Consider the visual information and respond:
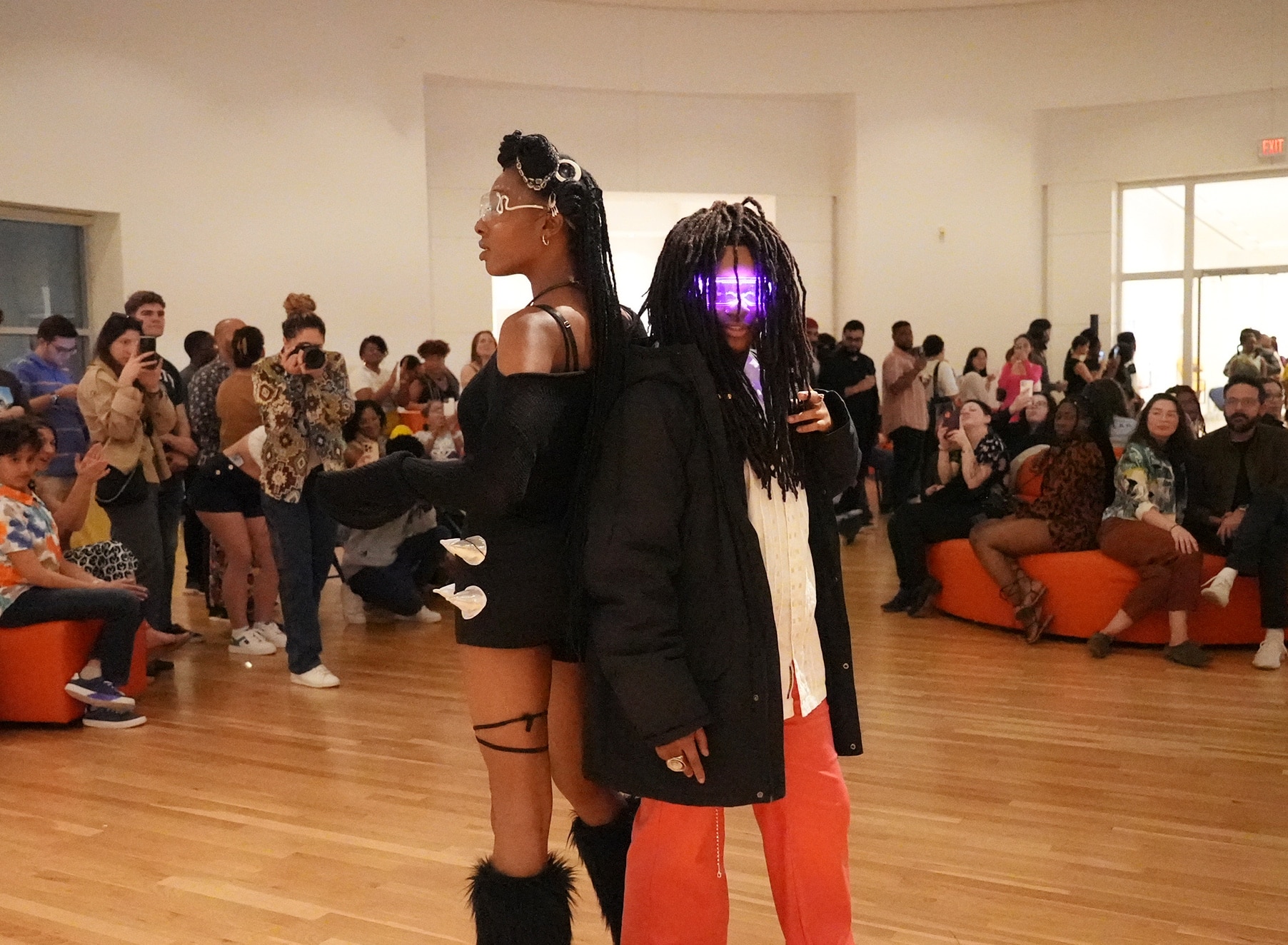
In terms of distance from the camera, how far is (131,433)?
17.6ft

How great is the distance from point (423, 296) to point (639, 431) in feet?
36.4

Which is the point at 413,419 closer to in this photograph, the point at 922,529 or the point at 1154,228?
the point at 922,529

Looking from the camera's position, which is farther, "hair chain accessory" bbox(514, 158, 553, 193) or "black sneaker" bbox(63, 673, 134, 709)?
"black sneaker" bbox(63, 673, 134, 709)

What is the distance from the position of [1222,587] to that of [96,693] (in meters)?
4.68

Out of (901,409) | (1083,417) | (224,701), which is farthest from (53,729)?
(901,409)

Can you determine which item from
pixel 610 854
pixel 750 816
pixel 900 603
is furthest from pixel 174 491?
pixel 610 854

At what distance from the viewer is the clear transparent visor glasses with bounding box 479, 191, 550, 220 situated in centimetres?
214

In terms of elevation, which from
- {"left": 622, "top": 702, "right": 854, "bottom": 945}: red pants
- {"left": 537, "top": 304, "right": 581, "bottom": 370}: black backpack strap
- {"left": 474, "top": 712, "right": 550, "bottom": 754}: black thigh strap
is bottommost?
{"left": 622, "top": 702, "right": 854, "bottom": 945}: red pants

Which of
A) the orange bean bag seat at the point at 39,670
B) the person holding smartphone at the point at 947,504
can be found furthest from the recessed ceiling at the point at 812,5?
the orange bean bag seat at the point at 39,670

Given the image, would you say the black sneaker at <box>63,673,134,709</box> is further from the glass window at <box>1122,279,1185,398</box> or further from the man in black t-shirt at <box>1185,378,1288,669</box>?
the glass window at <box>1122,279,1185,398</box>

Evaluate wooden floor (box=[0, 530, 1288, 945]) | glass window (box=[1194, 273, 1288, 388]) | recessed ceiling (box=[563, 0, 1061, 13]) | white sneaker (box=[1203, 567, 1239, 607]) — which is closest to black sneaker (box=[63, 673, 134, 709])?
wooden floor (box=[0, 530, 1288, 945])

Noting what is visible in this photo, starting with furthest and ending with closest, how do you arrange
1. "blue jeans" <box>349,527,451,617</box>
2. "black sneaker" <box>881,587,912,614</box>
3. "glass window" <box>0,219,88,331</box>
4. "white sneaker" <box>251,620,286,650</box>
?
"glass window" <box>0,219,88,331</box> < "black sneaker" <box>881,587,912,614</box> < "blue jeans" <box>349,527,451,617</box> < "white sneaker" <box>251,620,286,650</box>

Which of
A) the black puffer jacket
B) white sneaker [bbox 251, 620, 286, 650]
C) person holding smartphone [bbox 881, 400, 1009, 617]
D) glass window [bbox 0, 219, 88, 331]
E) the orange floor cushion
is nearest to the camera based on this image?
the black puffer jacket

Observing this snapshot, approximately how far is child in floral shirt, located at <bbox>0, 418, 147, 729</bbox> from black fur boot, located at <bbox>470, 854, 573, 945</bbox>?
313 centimetres
